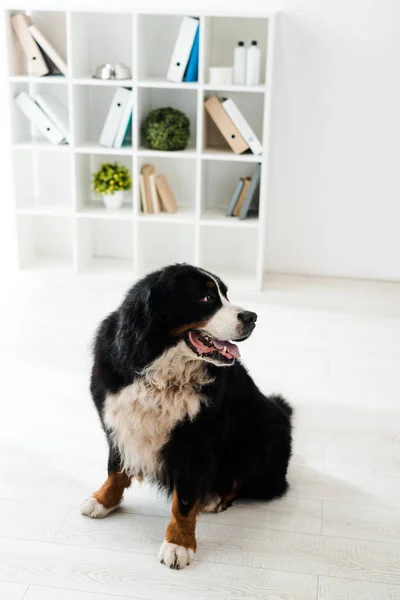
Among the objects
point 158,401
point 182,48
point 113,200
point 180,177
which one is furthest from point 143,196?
point 158,401

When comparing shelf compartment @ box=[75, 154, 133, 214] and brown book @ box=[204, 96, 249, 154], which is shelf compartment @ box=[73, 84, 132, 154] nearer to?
shelf compartment @ box=[75, 154, 133, 214]

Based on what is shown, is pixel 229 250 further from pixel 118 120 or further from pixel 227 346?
pixel 227 346

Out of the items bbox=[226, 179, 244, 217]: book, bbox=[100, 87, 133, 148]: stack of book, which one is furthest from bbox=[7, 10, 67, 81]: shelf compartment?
bbox=[226, 179, 244, 217]: book

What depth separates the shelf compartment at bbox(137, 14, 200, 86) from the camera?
3855 mm

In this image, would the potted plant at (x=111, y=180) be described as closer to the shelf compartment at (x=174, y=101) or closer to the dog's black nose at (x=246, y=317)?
the shelf compartment at (x=174, y=101)

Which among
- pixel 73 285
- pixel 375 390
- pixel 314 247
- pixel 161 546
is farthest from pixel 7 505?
pixel 314 247

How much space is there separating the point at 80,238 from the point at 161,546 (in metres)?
2.43

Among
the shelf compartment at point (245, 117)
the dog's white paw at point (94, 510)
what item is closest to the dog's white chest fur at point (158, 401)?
the dog's white paw at point (94, 510)

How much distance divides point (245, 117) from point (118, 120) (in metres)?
0.69

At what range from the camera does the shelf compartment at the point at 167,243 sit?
14.0 feet

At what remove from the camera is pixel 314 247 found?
13.8 feet

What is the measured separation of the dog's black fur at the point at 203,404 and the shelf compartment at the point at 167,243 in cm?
224

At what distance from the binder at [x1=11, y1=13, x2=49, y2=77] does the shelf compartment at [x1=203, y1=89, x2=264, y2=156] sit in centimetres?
88

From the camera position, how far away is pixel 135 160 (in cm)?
387
